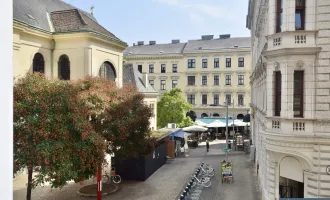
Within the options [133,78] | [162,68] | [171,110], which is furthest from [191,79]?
[133,78]

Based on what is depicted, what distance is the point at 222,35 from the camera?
58.8m

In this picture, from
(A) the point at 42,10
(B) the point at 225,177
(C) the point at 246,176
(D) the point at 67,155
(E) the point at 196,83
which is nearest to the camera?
(D) the point at 67,155

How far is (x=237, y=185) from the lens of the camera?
1950 centimetres

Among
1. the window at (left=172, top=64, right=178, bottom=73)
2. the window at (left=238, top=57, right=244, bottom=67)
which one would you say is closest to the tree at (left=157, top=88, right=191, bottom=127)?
the window at (left=172, top=64, right=178, bottom=73)

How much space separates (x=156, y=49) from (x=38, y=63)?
37.3 metres

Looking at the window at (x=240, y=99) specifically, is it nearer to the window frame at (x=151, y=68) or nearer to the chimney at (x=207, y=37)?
the chimney at (x=207, y=37)

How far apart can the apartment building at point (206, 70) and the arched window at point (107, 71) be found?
23.0 metres

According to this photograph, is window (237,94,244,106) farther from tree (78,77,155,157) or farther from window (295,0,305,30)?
window (295,0,305,30)

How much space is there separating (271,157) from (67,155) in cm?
819

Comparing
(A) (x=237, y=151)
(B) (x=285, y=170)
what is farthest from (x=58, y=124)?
(A) (x=237, y=151)

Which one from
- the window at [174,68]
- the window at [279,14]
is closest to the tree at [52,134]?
the window at [279,14]

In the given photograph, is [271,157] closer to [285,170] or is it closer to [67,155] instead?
[285,170]

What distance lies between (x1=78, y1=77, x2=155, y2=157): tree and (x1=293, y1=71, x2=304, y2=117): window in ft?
26.9

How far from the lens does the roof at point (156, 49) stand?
58.8 meters
